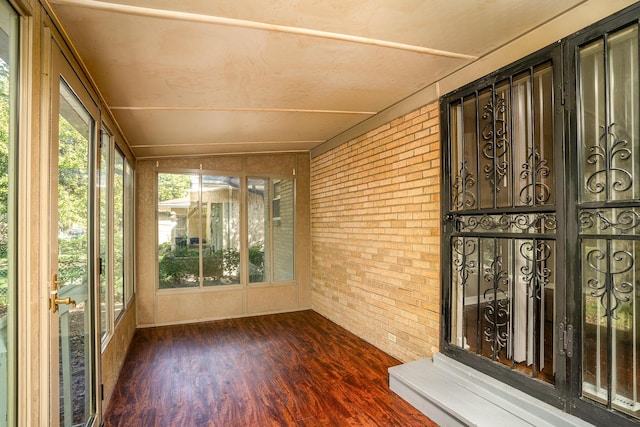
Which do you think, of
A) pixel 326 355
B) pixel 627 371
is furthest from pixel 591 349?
pixel 326 355

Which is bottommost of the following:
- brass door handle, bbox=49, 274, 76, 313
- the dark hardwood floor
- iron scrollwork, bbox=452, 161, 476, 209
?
the dark hardwood floor

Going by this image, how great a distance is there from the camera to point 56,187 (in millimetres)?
1795

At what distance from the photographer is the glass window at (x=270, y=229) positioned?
601 centimetres

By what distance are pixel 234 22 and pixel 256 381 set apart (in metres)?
3.09

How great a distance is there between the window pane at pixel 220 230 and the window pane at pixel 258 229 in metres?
0.22

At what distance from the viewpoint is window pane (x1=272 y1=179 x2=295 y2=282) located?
6.13 m

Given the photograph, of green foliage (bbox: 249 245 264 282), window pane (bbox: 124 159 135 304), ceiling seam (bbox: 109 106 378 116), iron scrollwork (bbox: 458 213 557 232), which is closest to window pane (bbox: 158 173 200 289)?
window pane (bbox: 124 159 135 304)

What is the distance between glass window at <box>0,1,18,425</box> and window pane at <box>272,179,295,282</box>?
472 cm

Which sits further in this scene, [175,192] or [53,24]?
[175,192]

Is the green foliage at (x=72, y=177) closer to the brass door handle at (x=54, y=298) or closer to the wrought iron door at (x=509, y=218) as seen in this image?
the brass door handle at (x=54, y=298)

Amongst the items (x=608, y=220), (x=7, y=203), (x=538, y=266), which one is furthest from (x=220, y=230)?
(x=608, y=220)

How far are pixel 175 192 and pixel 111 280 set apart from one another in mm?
2469

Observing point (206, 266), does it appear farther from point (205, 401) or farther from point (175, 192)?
point (205, 401)

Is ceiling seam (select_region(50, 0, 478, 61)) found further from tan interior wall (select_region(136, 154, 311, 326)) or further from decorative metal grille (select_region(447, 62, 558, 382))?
tan interior wall (select_region(136, 154, 311, 326))
